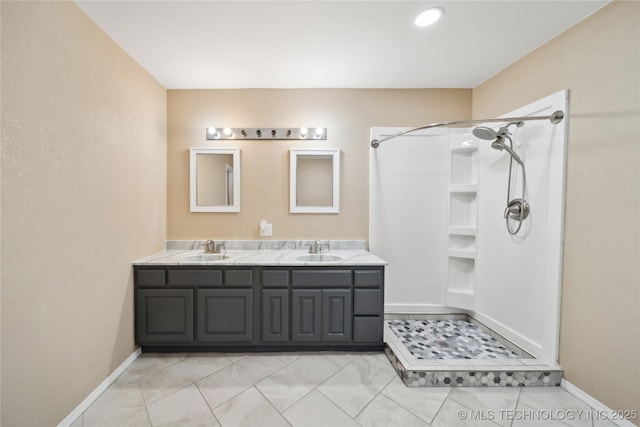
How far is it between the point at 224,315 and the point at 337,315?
0.96 meters

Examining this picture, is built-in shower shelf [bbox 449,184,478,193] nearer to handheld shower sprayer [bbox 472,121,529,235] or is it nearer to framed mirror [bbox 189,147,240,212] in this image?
handheld shower sprayer [bbox 472,121,529,235]

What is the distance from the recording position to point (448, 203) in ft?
8.07

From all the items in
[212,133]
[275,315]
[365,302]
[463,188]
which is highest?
[212,133]

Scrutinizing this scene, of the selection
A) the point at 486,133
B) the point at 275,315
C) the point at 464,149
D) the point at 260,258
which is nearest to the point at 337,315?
the point at 275,315

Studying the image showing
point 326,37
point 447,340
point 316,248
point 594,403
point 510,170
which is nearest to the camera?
point 594,403

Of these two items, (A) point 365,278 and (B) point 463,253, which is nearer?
(A) point 365,278

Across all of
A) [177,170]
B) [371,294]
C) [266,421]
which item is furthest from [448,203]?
[177,170]

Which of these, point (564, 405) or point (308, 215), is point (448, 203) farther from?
point (564, 405)

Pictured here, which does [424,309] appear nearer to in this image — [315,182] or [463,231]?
[463,231]

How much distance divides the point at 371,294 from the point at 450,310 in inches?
45.1

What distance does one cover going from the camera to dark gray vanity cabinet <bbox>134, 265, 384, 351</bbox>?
1944 mm

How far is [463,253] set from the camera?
2416 millimetres

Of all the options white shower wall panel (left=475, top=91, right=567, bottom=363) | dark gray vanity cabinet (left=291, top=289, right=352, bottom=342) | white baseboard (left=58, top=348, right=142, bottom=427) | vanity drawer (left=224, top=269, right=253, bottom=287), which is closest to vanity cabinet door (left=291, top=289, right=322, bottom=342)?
dark gray vanity cabinet (left=291, top=289, right=352, bottom=342)

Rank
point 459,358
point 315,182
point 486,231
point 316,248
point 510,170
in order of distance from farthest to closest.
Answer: point 315,182
point 316,248
point 486,231
point 510,170
point 459,358
